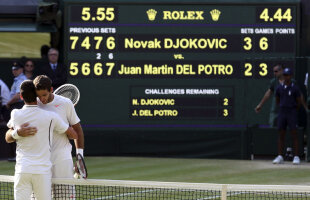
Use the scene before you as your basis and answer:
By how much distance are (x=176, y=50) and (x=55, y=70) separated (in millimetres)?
2402

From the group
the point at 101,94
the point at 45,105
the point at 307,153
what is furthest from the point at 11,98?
the point at 45,105

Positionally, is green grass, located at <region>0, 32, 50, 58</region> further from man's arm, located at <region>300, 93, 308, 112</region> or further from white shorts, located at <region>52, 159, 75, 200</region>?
white shorts, located at <region>52, 159, 75, 200</region>

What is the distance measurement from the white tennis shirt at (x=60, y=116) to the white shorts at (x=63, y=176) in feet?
0.16

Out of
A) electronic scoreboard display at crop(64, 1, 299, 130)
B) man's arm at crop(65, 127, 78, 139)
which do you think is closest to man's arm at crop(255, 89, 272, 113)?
electronic scoreboard display at crop(64, 1, 299, 130)

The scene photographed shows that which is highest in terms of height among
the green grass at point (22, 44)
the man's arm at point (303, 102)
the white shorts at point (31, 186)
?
the green grass at point (22, 44)

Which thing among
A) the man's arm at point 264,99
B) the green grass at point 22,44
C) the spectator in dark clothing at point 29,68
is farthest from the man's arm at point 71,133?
the green grass at point 22,44

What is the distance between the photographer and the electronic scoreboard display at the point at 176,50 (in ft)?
54.0

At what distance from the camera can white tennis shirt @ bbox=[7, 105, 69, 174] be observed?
760 centimetres

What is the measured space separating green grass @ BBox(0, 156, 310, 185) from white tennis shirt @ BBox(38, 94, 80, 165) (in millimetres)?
5730

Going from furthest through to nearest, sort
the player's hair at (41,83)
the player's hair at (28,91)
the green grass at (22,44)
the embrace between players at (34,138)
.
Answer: the green grass at (22,44) < the player's hair at (41,83) < the embrace between players at (34,138) < the player's hair at (28,91)

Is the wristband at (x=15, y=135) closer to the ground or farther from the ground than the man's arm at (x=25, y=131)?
closer to the ground

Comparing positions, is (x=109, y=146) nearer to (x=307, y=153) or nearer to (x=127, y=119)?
(x=127, y=119)

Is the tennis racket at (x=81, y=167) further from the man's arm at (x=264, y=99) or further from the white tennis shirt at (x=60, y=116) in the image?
the man's arm at (x=264, y=99)

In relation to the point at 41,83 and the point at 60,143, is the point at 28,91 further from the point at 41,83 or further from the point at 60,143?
the point at 60,143
